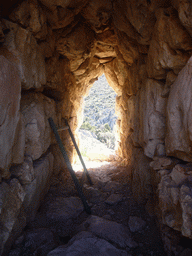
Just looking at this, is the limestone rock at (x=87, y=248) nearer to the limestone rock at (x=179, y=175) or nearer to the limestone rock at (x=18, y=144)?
the limestone rock at (x=179, y=175)

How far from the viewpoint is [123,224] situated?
11.2 feet

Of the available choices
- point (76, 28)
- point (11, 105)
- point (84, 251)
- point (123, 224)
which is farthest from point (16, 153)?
point (76, 28)

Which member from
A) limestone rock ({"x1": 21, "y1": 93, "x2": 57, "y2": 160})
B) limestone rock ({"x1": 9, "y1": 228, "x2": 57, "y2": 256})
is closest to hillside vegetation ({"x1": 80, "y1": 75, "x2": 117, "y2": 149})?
limestone rock ({"x1": 21, "y1": 93, "x2": 57, "y2": 160})

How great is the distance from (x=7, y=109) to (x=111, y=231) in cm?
272

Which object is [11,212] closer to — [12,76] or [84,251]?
[84,251]

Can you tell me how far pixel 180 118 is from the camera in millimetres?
2500

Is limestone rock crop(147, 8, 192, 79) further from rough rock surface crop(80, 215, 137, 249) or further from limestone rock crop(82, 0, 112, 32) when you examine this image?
rough rock surface crop(80, 215, 137, 249)

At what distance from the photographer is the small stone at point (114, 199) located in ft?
13.8

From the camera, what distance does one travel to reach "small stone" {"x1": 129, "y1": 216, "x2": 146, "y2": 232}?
3.16 m

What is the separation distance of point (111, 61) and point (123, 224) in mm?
6947

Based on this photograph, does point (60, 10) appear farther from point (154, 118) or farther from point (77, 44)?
point (154, 118)

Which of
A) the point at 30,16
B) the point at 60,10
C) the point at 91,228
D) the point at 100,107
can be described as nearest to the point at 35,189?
the point at 91,228

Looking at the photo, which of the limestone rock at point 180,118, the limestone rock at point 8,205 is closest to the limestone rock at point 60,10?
the limestone rock at point 180,118

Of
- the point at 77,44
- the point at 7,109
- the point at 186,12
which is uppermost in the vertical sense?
the point at 77,44
